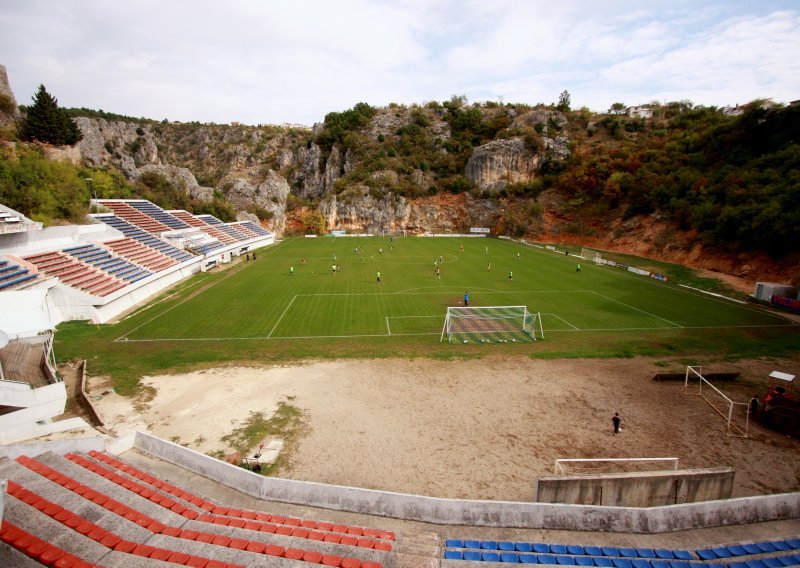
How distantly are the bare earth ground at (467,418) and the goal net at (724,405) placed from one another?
298 mm

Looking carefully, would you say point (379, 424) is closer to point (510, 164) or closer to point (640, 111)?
point (510, 164)

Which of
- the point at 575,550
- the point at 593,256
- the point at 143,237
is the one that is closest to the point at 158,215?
the point at 143,237

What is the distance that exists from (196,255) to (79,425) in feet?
112

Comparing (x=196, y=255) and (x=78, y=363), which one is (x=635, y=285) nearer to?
(x=78, y=363)

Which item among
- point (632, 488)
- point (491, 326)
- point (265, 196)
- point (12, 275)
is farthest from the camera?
point (265, 196)

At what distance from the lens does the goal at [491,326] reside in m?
22.2

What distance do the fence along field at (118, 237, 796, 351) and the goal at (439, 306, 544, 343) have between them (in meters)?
0.81

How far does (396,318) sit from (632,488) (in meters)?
17.3

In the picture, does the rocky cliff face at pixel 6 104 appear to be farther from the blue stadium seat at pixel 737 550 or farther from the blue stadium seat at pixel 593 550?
the blue stadium seat at pixel 737 550

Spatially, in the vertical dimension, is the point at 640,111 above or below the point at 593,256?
above

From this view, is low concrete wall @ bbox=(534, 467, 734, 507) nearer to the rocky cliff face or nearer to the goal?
the goal

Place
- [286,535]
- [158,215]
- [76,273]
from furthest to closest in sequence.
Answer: [158,215] → [76,273] → [286,535]

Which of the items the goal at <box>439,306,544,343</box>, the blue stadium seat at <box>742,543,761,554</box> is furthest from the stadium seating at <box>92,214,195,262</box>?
the blue stadium seat at <box>742,543,761,554</box>

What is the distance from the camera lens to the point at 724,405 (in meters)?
15.2
